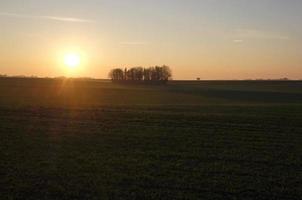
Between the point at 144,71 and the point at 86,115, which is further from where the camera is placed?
the point at 144,71

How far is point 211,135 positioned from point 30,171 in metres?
9.86

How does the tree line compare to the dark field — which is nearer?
the dark field

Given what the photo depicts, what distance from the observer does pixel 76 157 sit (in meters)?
14.5

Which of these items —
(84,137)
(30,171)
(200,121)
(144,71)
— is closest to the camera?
(30,171)

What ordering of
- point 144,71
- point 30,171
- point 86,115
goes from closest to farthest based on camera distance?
1. point 30,171
2. point 86,115
3. point 144,71

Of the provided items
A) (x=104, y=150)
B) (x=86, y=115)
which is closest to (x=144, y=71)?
(x=86, y=115)

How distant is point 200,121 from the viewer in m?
25.2

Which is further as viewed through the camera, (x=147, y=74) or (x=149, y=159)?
(x=147, y=74)

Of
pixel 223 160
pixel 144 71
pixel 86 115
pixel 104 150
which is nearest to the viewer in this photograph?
pixel 223 160

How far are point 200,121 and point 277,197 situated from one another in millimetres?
14908

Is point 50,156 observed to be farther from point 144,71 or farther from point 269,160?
point 144,71

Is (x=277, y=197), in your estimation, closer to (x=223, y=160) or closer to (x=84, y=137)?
(x=223, y=160)

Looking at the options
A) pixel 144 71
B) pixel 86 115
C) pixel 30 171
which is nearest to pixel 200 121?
pixel 86 115

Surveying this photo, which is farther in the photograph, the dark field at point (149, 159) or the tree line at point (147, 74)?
the tree line at point (147, 74)
